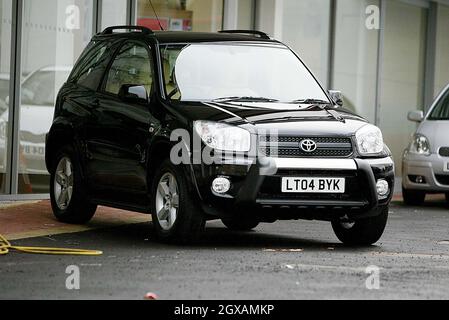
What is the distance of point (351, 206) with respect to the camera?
35.1ft

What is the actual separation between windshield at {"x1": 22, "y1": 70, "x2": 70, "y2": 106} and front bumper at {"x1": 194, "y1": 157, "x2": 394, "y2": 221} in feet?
18.1

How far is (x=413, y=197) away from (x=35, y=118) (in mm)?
5436

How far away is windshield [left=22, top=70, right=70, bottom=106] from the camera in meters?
15.5

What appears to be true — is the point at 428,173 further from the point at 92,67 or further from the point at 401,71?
the point at 401,71

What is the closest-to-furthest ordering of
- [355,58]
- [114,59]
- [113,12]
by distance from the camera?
[114,59], [113,12], [355,58]

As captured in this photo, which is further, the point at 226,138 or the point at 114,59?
the point at 114,59

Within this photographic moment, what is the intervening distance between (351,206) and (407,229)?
3135mm

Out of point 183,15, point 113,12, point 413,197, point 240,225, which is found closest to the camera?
point 240,225

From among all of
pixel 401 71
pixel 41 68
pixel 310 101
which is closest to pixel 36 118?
pixel 41 68

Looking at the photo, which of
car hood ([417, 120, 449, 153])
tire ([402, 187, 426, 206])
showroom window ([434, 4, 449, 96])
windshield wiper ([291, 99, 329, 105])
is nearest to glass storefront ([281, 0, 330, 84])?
car hood ([417, 120, 449, 153])

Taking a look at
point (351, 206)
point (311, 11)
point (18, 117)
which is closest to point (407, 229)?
point (351, 206)

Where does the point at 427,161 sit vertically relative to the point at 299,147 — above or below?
below

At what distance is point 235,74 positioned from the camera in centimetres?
1168
